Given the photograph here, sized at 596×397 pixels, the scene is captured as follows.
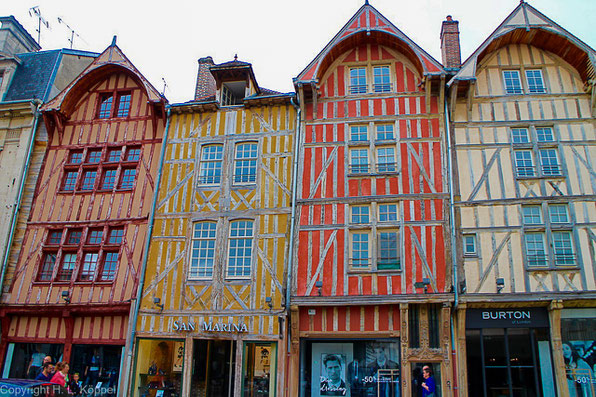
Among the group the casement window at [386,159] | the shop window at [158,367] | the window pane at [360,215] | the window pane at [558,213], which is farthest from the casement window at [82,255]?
the window pane at [558,213]

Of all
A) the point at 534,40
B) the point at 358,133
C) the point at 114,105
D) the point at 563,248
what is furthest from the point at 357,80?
the point at 114,105

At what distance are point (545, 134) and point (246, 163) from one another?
325 inches

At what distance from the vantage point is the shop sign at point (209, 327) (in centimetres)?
1352

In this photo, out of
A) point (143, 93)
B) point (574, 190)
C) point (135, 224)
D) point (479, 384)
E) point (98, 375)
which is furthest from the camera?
point (143, 93)

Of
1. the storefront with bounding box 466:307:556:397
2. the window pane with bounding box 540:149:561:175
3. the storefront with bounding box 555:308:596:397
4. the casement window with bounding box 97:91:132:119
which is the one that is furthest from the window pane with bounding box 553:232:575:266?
the casement window with bounding box 97:91:132:119

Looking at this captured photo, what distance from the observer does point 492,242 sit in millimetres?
13055

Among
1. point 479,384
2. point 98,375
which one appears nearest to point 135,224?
point 98,375

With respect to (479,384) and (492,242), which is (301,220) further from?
(479,384)

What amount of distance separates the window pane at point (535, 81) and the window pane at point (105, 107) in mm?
12802

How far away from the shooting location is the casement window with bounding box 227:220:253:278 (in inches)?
556

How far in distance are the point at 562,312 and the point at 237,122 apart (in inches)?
398

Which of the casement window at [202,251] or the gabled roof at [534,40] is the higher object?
the gabled roof at [534,40]

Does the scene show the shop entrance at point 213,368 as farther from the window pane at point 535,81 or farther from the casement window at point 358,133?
the window pane at point 535,81

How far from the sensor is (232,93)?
16.7m
